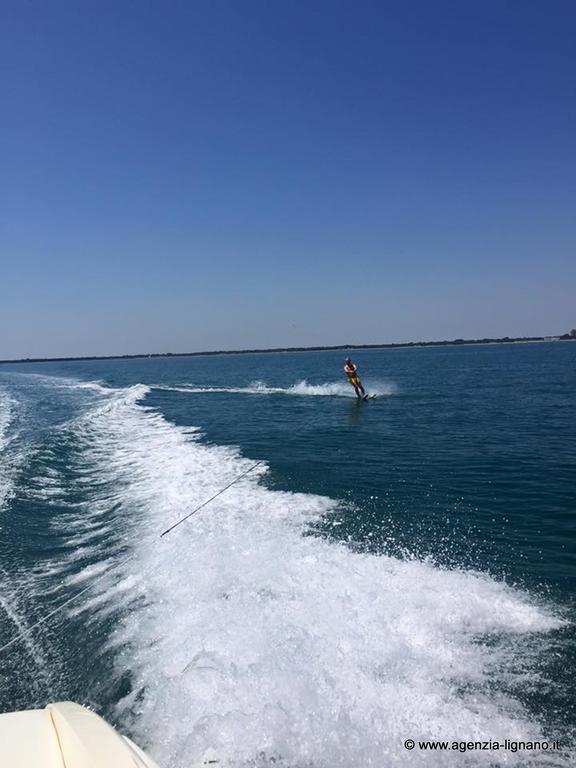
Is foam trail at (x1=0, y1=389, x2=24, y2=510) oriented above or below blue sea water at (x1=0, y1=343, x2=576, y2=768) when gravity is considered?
above

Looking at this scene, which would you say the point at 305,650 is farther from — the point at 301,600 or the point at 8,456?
the point at 8,456

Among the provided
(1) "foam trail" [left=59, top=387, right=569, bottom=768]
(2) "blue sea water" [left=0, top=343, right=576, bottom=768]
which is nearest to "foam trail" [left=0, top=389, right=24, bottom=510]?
(2) "blue sea water" [left=0, top=343, right=576, bottom=768]

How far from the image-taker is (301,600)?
6.65 metres

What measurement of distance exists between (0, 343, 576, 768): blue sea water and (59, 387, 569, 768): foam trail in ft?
0.08

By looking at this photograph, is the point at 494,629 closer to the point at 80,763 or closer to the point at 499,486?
the point at 80,763

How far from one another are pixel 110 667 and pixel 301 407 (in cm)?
2399

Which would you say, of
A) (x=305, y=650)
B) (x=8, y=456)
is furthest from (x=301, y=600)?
(x=8, y=456)

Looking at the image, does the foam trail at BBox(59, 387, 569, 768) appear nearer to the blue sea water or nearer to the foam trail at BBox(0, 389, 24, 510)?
the blue sea water

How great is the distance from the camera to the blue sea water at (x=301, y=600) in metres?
4.51

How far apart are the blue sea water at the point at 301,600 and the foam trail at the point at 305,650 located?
3 cm

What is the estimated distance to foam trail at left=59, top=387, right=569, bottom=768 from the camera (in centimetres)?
434

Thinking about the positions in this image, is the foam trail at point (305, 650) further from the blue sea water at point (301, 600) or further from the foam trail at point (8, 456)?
the foam trail at point (8, 456)

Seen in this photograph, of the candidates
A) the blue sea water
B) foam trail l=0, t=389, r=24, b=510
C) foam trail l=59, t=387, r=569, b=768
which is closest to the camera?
foam trail l=59, t=387, r=569, b=768

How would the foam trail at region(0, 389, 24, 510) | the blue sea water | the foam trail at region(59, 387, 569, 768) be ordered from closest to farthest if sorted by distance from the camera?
the foam trail at region(59, 387, 569, 768) → the blue sea water → the foam trail at region(0, 389, 24, 510)
